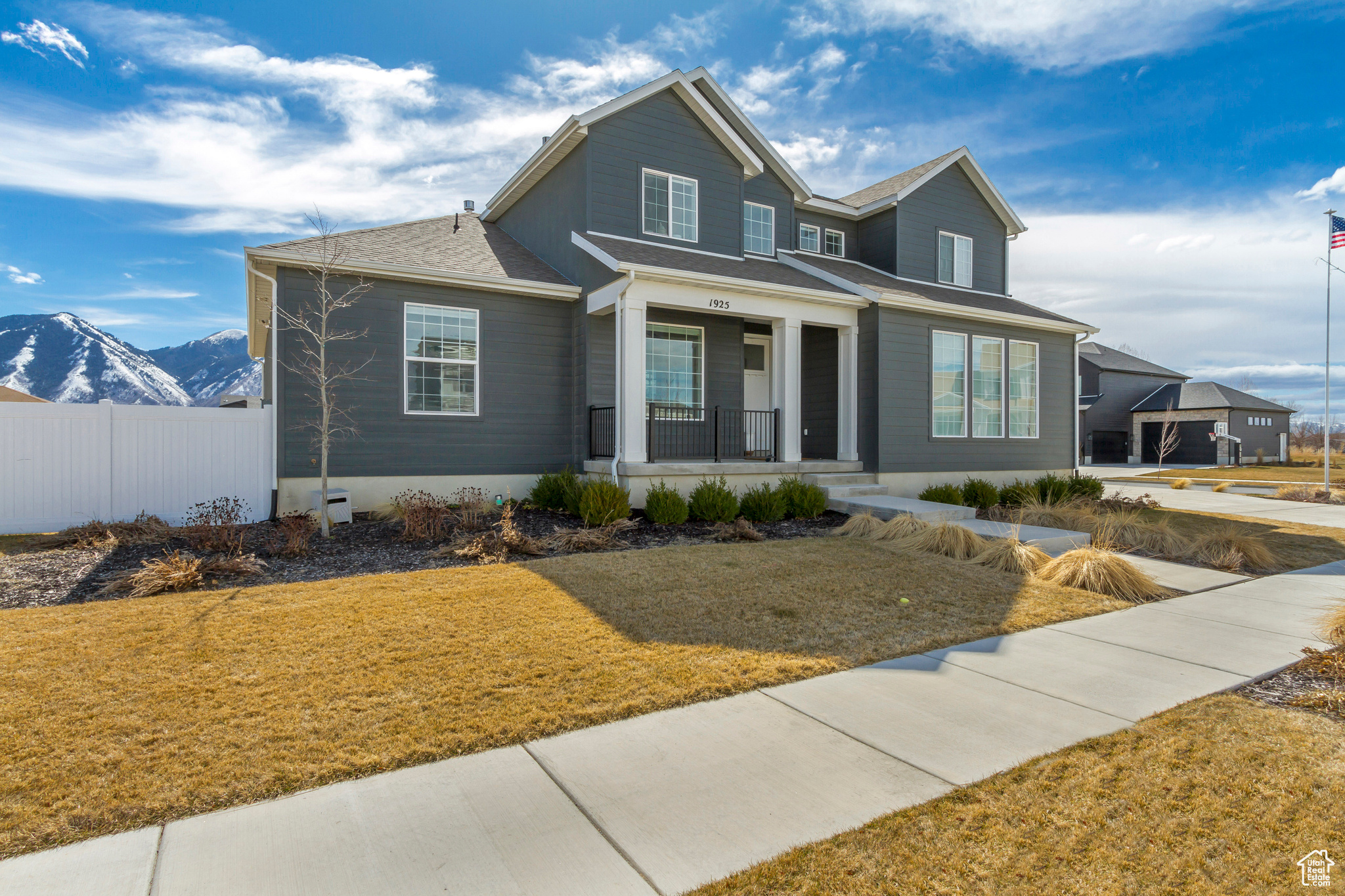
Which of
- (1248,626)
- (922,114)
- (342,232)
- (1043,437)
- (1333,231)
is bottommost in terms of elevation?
(1248,626)

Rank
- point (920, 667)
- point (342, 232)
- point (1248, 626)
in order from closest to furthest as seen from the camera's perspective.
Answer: point (920, 667) < point (1248, 626) < point (342, 232)

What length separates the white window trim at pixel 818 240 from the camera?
50.6 feet

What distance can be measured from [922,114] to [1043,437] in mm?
7695

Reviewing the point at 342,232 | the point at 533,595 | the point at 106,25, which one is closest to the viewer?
the point at 533,595

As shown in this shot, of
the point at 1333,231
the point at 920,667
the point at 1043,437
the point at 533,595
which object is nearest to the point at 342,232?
the point at 533,595

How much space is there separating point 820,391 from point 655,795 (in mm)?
12626

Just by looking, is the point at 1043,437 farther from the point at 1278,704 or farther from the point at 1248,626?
the point at 1278,704

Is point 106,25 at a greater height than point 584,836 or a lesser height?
greater

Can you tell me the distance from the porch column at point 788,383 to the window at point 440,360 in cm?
519

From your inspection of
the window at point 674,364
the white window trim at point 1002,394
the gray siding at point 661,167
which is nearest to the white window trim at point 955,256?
the white window trim at point 1002,394

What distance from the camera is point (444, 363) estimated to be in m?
10.8

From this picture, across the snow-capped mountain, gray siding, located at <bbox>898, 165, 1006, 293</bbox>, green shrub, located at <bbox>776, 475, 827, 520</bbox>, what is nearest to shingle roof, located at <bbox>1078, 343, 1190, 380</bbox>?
gray siding, located at <bbox>898, 165, 1006, 293</bbox>

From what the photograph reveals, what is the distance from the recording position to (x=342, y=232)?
1114cm

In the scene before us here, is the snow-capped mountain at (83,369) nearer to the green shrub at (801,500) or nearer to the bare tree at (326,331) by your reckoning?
the bare tree at (326,331)
